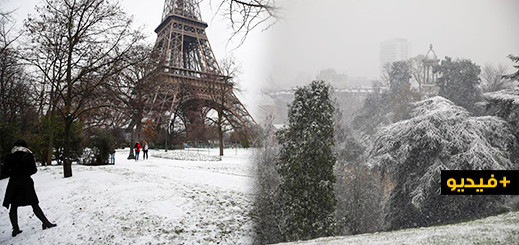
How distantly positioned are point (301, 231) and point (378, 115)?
3068 millimetres

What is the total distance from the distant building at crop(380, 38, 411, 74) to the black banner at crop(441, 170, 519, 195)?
7.12 feet

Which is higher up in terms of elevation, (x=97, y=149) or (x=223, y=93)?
(x=223, y=93)

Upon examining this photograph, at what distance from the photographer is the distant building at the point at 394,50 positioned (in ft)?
17.4

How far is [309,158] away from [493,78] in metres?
3.14

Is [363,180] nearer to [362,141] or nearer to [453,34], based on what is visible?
[362,141]

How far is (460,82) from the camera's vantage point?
193 inches

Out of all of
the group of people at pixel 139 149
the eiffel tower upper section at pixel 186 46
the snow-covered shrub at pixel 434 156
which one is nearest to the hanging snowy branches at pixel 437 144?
the snow-covered shrub at pixel 434 156

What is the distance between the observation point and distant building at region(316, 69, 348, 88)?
5051 mm

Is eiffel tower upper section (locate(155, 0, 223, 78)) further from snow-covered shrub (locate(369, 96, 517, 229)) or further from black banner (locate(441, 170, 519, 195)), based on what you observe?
black banner (locate(441, 170, 519, 195))

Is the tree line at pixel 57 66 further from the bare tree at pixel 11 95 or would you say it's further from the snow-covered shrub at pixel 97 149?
the snow-covered shrub at pixel 97 149

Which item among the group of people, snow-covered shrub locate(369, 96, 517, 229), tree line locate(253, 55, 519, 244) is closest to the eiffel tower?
the group of people

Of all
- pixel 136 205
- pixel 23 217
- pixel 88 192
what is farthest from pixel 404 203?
pixel 23 217

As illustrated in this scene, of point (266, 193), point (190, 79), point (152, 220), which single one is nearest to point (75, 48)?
point (152, 220)

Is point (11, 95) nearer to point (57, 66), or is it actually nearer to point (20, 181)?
point (57, 66)
